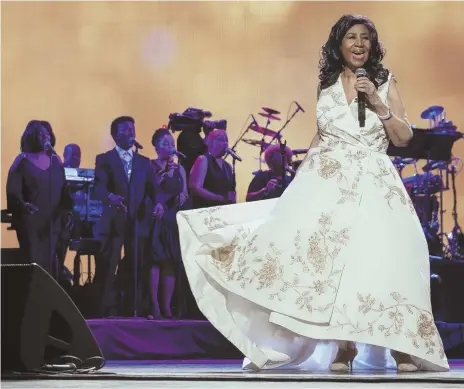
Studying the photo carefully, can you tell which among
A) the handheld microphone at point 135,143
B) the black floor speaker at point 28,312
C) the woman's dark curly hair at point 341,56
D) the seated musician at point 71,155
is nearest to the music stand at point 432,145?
the handheld microphone at point 135,143

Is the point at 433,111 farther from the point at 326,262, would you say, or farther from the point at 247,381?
the point at 247,381

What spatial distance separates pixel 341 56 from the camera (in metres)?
3.87

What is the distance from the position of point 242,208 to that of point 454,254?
2.12 metres

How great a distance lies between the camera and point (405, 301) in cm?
355

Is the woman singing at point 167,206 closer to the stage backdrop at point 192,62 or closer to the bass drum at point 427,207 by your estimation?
the stage backdrop at point 192,62

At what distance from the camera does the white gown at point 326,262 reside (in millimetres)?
3541

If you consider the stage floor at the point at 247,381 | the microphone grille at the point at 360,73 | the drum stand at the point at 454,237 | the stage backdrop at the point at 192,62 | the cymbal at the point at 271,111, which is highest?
the stage backdrop at the point at 192,62

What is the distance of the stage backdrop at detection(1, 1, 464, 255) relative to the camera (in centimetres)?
564

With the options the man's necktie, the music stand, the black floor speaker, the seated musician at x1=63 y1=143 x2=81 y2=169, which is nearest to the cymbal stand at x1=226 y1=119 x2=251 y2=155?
the man's necktie

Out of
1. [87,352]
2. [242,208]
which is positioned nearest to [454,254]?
[242,208]

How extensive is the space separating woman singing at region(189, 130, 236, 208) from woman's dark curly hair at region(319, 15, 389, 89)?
75.7 inches

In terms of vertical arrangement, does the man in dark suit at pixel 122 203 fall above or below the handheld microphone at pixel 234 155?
below

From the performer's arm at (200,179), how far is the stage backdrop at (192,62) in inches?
7.5

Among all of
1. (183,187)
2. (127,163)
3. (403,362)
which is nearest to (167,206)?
(183,187)
